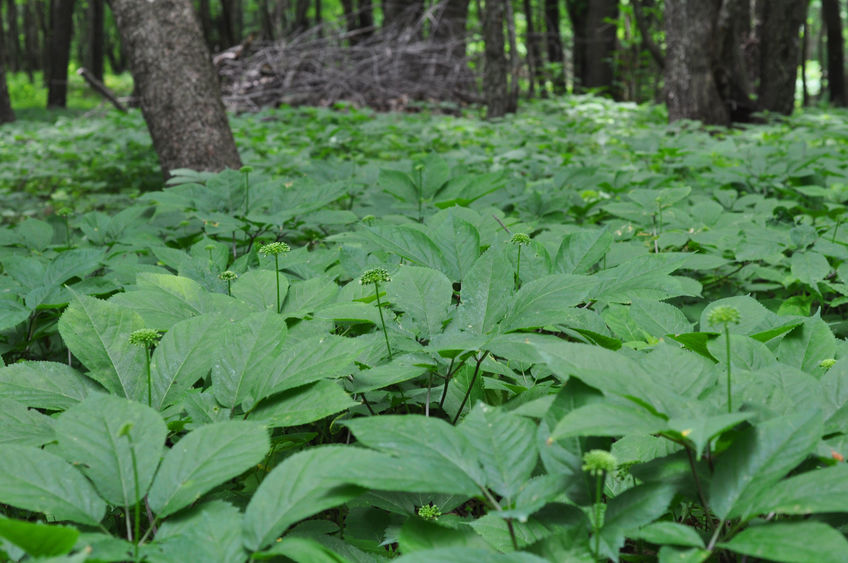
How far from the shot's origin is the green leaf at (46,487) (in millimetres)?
710

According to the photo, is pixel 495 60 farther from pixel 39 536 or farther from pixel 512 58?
pixel 39 536

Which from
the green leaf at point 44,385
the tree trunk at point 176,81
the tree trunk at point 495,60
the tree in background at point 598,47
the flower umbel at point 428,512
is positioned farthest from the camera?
the tree in background at point 598,47

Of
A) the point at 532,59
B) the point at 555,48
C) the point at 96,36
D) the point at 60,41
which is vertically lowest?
the point at 532,59

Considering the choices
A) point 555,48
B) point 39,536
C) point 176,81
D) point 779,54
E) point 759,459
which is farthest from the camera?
point 555,48

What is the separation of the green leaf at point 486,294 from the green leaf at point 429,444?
334mm

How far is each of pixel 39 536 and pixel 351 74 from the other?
9.90 metres

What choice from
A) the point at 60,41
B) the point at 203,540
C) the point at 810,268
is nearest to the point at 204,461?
the point at 203,540

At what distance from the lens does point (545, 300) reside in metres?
1.08

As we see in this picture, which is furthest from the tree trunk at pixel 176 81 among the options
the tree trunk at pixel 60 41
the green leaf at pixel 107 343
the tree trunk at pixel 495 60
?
the tree trunk at pixel 60 41

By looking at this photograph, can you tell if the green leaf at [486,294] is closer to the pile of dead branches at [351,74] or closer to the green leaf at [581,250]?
the green leaf at [581,250]

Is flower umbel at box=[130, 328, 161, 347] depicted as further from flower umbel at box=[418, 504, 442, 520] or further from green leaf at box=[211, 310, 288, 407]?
flower umbel at box=[418, 504, 442, 520]

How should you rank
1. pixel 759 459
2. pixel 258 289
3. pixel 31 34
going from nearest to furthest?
1. pixel 759 459
2. pixel 258 289
3. pixel 31 34

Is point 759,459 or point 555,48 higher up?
point 555,48

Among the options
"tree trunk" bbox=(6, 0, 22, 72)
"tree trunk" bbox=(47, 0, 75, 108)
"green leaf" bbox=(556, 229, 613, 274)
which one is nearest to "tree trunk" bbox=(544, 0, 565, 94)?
"tree trunk" bbox=(47, 0, 75, 108)
